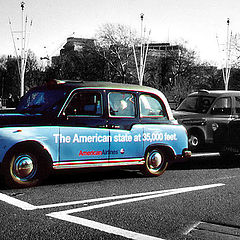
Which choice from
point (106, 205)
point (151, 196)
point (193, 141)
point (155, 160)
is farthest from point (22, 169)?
point (193, 141)

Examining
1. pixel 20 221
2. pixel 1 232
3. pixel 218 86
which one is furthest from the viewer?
pixel 218 86

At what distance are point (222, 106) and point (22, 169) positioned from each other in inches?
261

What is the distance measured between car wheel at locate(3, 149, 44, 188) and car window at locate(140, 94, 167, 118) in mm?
2239

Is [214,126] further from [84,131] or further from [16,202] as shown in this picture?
[16,202]

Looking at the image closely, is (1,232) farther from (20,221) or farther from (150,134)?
(150,134)

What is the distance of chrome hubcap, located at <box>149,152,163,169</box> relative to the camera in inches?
335

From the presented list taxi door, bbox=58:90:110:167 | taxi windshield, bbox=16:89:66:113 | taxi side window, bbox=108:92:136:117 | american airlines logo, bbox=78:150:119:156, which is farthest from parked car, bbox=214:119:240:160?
taxi windshield, bbox=16:89:66:113

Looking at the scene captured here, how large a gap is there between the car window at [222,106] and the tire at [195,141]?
2.93 feet

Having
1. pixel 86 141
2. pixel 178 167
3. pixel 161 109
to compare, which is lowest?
pixel 178 167

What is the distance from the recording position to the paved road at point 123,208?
15.8ft

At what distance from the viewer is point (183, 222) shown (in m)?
5.27

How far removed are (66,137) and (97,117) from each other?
72 cm

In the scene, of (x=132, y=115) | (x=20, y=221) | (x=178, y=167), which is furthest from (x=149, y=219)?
(x=178, y=167)

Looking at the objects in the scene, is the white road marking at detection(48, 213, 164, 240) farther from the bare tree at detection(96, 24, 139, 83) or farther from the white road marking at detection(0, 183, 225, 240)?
the bare tree at detection(96, 24, 139, 83)
